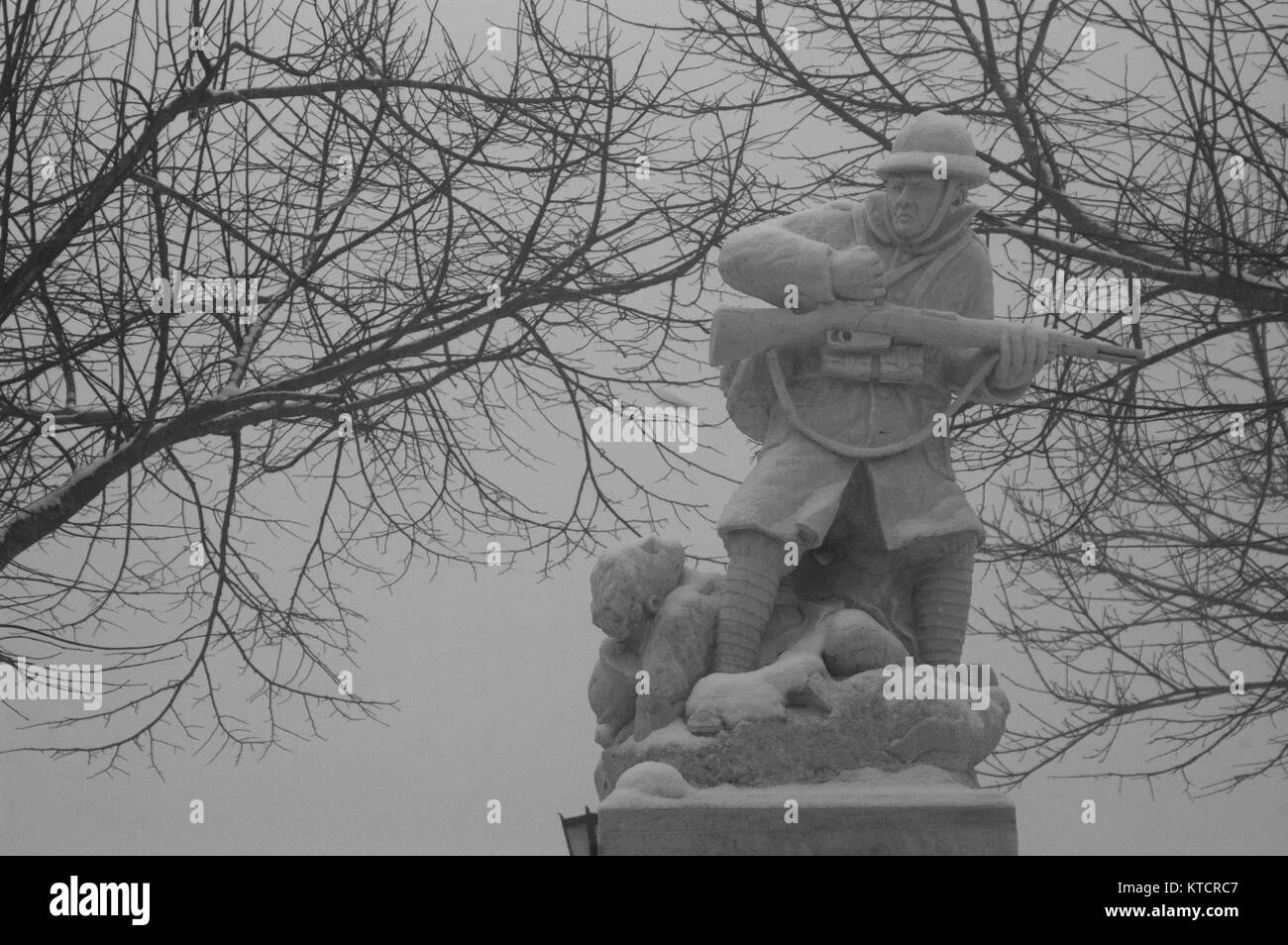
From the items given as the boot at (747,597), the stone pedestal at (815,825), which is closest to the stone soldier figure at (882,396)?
the boot at (747,597)

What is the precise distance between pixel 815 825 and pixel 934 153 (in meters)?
2.03

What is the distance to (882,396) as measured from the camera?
6.72 metres

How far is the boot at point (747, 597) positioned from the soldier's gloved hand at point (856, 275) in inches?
29.9

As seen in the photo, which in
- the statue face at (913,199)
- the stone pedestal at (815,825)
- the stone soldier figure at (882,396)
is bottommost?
the stone pedestal at (815,825)

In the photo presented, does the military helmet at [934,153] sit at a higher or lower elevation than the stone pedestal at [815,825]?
higher

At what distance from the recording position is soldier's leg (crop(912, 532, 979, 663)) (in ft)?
21.6

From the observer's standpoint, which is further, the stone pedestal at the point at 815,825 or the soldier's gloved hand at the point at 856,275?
the soldier's gloved hand at the point at 856,275

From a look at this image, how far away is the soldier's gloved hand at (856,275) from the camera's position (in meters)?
6.58

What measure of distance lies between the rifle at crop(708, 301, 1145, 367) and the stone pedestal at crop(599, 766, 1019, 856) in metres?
1.38

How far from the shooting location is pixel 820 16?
30.2 ft

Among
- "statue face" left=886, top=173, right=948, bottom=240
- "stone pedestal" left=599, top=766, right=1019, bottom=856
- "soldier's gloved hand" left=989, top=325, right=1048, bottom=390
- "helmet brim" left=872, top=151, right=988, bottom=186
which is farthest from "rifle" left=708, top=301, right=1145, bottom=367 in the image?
"stone pedestal" left=599, top=766, right=1019, bottom=856

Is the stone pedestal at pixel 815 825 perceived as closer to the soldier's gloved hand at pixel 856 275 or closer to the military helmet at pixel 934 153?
the soldier's gloved hand at pixel 856 275

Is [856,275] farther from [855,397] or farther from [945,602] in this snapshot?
[945,602]

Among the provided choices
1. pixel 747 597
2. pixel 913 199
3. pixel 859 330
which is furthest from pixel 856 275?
pixel 747 597
